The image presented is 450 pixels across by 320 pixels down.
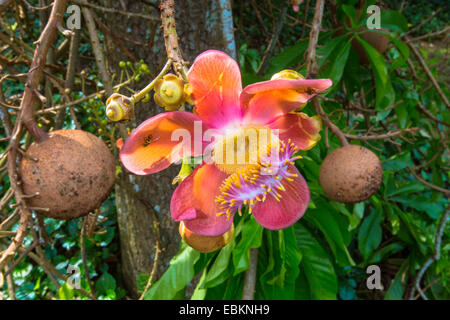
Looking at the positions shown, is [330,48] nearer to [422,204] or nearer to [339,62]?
[339,62]

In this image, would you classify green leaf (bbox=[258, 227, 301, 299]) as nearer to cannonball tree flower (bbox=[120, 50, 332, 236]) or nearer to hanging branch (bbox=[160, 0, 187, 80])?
cannonball tree flower (bbox=[120, 50, 332, 236])

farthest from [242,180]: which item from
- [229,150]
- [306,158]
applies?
[306,158]

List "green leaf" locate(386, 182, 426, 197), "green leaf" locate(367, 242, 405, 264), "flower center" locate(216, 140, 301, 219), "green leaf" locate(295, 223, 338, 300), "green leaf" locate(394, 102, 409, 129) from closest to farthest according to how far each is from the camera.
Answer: "flower center" locate(216, 140, 301, 219) → "green leaf" locate(295, 223, 338, 300) → "green leaf" locate(394, 102, 409, 129) → "green leaf" locate(386, 182, 426, 197) → "green leaf" locate(367, 242, 405, 264)

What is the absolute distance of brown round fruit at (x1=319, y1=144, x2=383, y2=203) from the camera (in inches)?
41.6

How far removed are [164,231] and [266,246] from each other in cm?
57

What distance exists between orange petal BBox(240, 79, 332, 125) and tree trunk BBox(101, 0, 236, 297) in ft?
1.96

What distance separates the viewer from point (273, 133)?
2.56ft

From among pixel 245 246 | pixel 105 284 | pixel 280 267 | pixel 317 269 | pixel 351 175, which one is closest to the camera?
pixel 351 175

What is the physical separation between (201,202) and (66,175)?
0.29 metres

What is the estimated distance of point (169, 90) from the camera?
0.62 meters

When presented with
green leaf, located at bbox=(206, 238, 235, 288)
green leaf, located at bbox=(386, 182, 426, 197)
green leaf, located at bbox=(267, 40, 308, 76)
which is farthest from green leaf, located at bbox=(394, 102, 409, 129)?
green leaf, located at bbox=(206, 238, 235, 288)

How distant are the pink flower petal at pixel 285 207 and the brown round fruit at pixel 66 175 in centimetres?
35

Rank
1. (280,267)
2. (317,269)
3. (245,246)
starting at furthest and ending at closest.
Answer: (317,269) < (280,267) < (245,246)

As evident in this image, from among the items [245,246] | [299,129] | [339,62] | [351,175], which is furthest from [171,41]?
[339,62]
